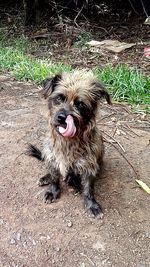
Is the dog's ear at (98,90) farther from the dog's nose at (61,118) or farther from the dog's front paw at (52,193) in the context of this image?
the dog's front paw at (52,193)

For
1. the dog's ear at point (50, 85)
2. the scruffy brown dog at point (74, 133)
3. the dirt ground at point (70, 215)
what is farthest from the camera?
the dog's ear at point (50, 85)

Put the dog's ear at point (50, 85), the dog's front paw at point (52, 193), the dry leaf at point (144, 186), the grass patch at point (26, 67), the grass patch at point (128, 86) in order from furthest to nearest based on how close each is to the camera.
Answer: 1. the grass patch at point (26, 67)
2. the grass patch at point (128, 86)
3. the dry leaf at point (144, 186)
4. the dog's front paw at point (52, 193)
5. the dog's ear at point (50, 85)

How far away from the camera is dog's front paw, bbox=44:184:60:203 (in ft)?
13.9

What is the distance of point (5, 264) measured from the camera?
11.8 ft

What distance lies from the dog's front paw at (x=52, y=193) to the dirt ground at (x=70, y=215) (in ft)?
0.17

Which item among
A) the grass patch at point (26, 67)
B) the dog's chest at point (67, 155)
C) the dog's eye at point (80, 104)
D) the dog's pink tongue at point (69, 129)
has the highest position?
the dog's eye at point (80, 104)

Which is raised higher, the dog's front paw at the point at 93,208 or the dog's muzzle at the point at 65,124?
the dog's muzzle at the point at 65,124

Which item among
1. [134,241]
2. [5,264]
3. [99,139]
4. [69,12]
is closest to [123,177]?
[99,139]

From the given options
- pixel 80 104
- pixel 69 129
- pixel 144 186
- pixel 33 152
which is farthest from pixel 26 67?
pixel 69 129

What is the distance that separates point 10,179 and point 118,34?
259 inches

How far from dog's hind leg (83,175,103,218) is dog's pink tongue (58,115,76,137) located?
0.60m

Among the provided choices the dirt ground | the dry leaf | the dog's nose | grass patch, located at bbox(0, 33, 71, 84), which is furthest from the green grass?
the dog's nose

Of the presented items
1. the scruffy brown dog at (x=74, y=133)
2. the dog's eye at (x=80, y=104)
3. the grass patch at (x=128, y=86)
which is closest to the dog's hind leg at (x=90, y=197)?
the scruffy brown dog at (x=74, y=133)

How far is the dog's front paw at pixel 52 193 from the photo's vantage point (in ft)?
13.9
